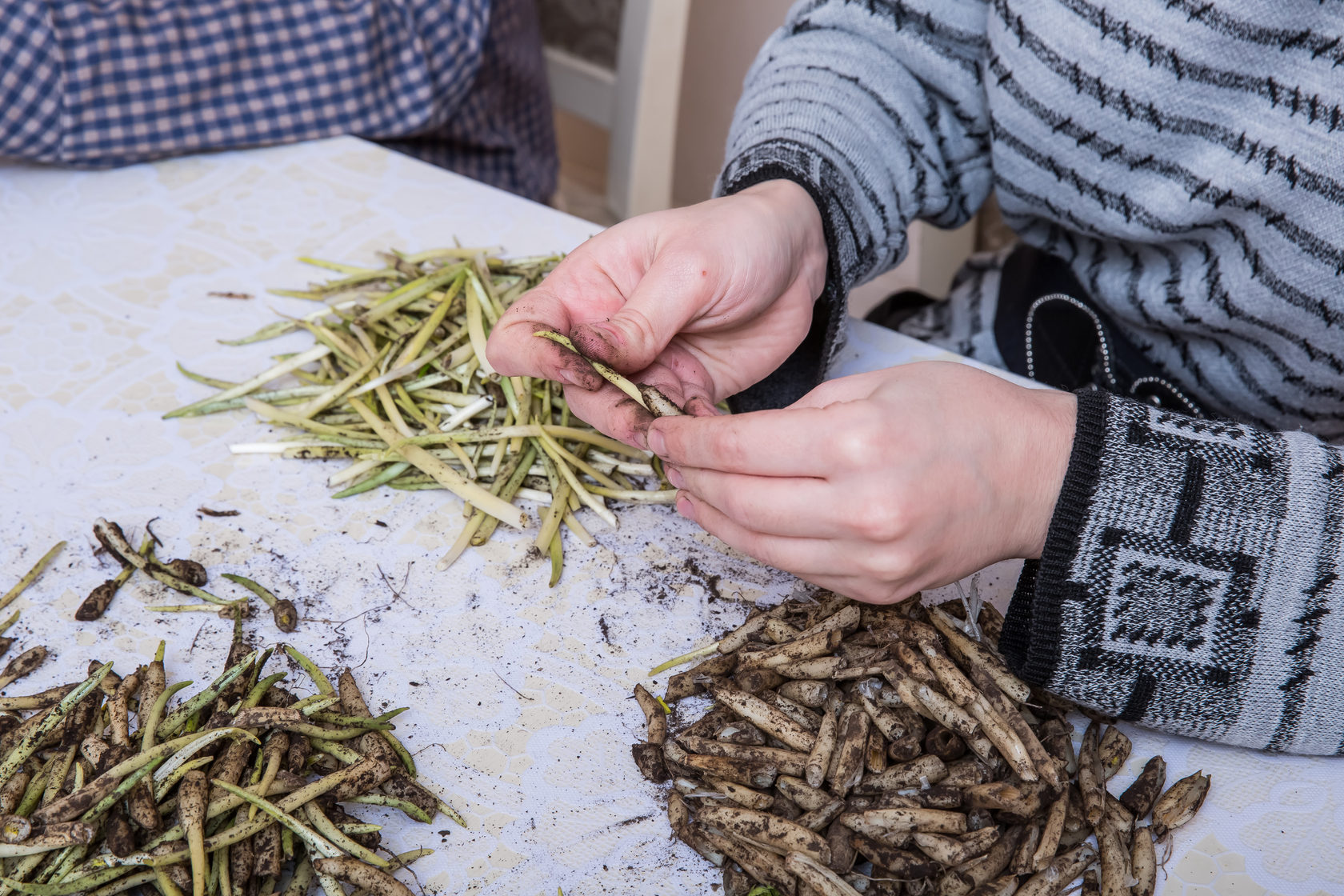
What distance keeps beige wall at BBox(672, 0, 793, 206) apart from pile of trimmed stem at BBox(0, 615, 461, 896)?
73.5 inches

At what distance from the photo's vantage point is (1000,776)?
32.9 inches

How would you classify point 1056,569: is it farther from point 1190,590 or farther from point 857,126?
point 857,126

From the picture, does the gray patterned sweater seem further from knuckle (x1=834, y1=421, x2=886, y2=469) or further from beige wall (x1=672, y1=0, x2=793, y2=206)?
beige wall (x1=672, y1=0, x2=793, y2=206)

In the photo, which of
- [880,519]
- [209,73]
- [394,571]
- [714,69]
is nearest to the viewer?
[880,519]

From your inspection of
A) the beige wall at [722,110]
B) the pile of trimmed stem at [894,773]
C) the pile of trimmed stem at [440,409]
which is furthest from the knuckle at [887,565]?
the beige wall at [722,110]

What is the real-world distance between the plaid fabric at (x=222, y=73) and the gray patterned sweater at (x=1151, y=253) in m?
0.71

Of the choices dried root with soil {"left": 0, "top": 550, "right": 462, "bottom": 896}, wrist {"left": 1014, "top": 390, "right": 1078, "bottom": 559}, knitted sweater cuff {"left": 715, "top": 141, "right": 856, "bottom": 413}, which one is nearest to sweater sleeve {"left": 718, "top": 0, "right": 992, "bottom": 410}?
knitted sweater cuff {"left": 715, "top": 141, "right": 856, "bottom": 413}

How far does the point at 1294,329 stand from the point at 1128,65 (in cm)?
37

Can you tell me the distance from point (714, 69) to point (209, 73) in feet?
4.08

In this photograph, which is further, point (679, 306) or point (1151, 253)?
point (1151, 253)

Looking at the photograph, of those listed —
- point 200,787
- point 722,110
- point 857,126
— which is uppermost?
point 857,126

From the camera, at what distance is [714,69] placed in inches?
95.3

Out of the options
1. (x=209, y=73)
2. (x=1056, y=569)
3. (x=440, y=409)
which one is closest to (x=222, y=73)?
(x=209, y=73)

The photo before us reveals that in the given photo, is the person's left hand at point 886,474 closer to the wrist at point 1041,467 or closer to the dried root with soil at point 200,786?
the wrist at point 1041,467
